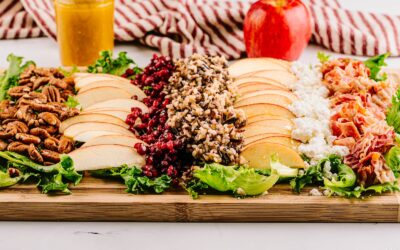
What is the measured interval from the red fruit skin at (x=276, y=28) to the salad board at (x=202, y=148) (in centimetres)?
85

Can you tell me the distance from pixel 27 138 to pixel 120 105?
628 mm

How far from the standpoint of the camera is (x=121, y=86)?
4.34 m

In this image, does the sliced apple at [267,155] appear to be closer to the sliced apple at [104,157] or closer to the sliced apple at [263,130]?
the sliced apple at [263,130]

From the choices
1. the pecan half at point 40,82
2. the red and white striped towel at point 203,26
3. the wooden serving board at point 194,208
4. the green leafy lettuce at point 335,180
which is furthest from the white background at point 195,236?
the red and white striped towel at point 203,26

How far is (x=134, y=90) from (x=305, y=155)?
120cm

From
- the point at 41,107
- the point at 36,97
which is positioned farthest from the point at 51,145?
the point at 36,97

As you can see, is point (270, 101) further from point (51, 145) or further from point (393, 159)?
point (51, 145)

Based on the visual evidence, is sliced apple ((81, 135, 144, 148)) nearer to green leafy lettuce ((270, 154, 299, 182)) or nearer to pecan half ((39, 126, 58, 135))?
pecan half ((39, 126, 58, 135))

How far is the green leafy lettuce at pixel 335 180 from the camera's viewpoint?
3393mm

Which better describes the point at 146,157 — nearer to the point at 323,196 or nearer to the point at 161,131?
the point at 161,131

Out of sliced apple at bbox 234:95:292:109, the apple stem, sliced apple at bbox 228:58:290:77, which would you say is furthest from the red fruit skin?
sliced apple at bbox 234:95:292:109

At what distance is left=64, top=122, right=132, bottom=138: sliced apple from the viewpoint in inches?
149

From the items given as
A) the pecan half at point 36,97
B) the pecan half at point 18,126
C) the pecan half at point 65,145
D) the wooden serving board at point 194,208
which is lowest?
the wooden serving board at point 194,208

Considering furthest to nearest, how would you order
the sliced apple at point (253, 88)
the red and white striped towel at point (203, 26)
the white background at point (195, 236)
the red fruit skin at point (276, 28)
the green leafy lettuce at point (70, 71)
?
the red and white striped towel at point (203, 26), the red fruit skin at point (276, 28), the green leafy lettuce at point (70, 71), the sliced apple at point (253, 88), the white background at point (195, 236)
